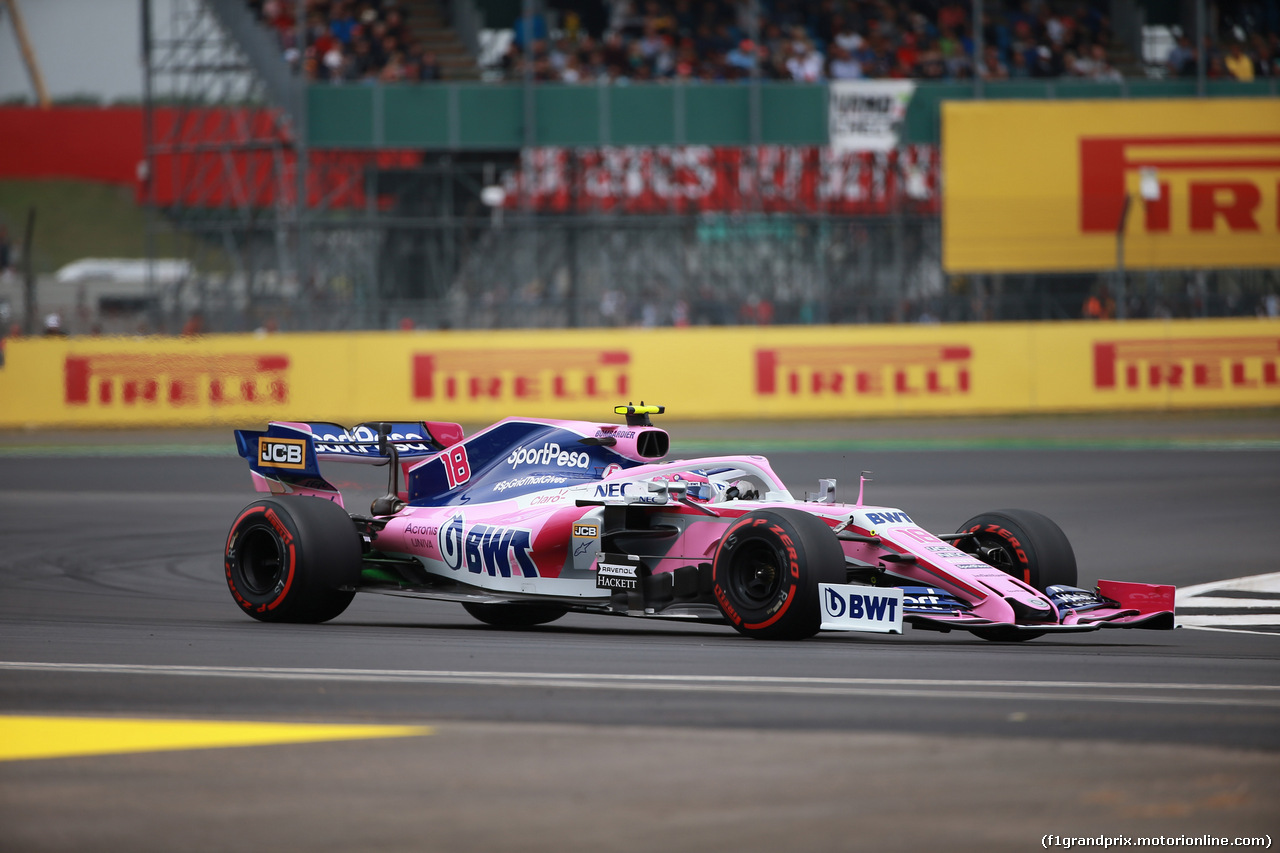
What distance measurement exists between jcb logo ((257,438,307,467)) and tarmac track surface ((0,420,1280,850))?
54 centimetres

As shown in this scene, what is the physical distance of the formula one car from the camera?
8.41 meters

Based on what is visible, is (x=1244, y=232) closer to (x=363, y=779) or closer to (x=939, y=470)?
(x=939, y=470)

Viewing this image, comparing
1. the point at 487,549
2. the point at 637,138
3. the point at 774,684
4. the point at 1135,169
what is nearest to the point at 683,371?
the point at 637,138

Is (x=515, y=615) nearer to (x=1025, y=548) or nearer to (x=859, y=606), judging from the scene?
(x=859, y=606)

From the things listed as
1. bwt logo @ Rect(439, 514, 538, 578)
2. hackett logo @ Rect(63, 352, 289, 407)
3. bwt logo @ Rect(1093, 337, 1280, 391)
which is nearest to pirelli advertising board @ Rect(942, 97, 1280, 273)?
bwt logo @ Rect(1093, 337, 1280, 391)

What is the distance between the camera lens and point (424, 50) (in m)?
37.3

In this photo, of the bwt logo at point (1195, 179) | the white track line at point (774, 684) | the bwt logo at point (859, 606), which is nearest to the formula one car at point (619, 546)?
the bwt logo at point (859, 606)

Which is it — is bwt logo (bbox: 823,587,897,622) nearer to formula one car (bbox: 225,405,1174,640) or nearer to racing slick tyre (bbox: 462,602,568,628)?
formula one car (bbox: 225,405,1174,640)

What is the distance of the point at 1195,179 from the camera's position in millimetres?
33219

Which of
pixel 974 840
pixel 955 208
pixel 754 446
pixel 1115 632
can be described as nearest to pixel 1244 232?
pixel 955 208

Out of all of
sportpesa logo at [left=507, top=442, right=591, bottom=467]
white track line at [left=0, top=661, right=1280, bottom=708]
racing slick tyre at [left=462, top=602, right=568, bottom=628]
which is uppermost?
sportpesa logo at [left=507, top=442, right=591, bottom=467]

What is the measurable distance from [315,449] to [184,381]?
55.6ft

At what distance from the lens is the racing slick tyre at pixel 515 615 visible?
33.4 feet

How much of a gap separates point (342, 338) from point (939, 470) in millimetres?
11037
